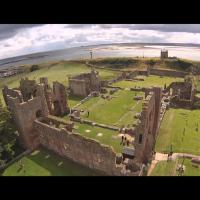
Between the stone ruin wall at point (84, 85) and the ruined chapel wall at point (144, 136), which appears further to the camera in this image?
the stone ruin wall at point (84, 85)

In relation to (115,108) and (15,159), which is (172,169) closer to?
(15,159)

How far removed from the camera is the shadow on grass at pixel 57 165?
991 inches

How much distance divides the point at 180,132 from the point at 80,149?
1582cm

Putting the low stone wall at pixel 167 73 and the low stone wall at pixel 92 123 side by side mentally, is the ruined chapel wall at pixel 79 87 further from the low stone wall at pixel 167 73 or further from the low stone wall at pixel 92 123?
the low stone wall at pixel 167 73

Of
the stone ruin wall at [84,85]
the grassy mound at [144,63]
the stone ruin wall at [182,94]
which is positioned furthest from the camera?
the grassy mound at [144,63]

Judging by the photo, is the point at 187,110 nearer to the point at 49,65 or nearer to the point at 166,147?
the point at 166,147

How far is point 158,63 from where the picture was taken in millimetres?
82188

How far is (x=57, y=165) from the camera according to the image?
2670 centimetres

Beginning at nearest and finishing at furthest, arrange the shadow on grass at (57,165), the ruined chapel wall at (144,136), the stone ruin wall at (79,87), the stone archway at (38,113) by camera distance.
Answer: the ruined chapel wall at (144,136)
the shadow on grass at (57,165)
the stone archway at (38,113)
the stone ruin wall at (79,87)

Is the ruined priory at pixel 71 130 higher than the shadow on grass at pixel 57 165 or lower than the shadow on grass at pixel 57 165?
higher

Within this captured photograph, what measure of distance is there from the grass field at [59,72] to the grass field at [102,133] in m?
33.7

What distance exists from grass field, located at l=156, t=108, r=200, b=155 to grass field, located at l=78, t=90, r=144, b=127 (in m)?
5.75

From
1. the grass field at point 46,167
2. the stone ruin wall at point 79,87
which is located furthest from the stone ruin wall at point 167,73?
the grass field at point 46,167

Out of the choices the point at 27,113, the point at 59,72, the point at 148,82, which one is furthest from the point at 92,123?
the point at 59,72
